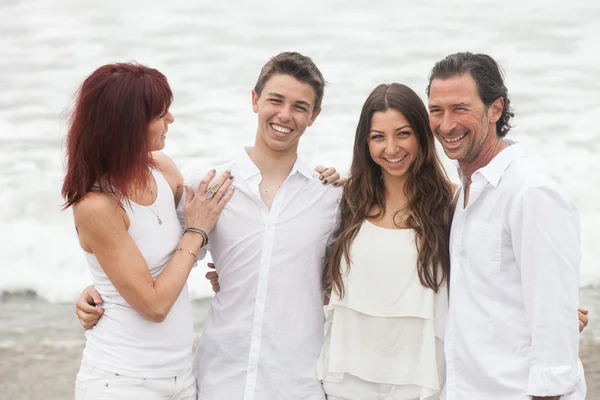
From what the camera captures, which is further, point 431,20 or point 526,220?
point 431,20

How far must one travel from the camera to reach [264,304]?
2545mm

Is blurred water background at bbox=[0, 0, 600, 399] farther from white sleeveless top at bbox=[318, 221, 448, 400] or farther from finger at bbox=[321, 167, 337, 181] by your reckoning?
white sleeveless top at bbox=[318, 221, 448, 400]

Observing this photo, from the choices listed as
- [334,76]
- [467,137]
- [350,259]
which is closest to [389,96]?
[467,137]

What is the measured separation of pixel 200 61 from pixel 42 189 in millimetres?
3550

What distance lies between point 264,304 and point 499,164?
0.86 m

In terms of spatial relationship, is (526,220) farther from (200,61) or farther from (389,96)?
(200,61)

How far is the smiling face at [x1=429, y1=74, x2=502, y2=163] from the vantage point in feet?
7.86

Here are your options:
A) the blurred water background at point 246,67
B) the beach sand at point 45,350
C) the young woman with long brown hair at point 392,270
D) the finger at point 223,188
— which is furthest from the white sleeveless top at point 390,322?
the blurred water background at point 246,67

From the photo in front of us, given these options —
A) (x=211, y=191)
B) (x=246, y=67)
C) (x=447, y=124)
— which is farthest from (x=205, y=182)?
(x=246, y=67)

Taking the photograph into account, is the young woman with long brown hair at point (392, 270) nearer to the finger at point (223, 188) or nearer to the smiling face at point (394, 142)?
the smiling face at point (394, 142)

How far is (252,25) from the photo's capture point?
11.8 m

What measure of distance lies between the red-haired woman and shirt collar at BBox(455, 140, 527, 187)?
87 centimetres

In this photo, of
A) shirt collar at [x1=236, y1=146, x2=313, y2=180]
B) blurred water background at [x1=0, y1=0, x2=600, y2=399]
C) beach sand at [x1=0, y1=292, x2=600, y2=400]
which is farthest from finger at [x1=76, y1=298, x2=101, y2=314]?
blurred water background at [x1=0, y1=0, x2=600, y2=399]

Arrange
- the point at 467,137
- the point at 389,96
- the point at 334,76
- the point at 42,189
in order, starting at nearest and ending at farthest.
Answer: the point at 467,137 → the point at 389,96 → the point at 42,189 → the point at 334,76
